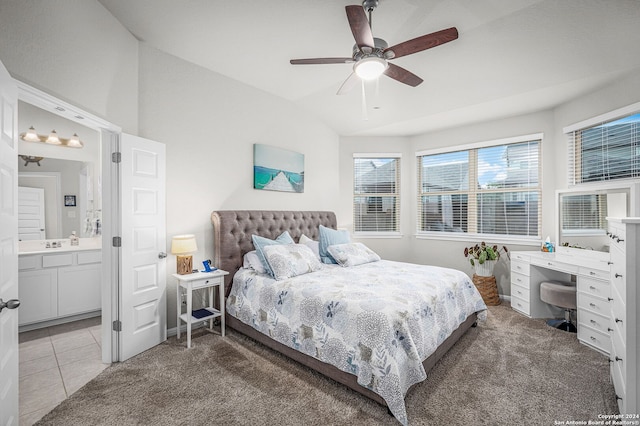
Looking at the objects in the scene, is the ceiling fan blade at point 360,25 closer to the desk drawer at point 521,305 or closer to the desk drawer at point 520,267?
the desk drawer at point 520,267

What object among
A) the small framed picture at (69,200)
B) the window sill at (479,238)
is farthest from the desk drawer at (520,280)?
the small framed picture at (69,200)

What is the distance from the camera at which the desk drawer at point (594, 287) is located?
Result: 106 inches

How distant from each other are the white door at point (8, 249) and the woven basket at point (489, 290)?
4.83m

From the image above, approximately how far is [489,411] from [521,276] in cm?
246

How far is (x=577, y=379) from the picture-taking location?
227 centimetres

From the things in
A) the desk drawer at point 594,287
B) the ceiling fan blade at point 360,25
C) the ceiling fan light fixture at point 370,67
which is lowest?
the desk drawer at point 594,287

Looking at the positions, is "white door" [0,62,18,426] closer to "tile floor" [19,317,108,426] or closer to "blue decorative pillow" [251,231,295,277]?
"tile floor" [19,317,108,426]

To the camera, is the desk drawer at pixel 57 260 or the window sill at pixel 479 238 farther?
the window sill at pixel 479 238

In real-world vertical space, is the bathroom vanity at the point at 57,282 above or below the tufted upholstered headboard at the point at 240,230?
below

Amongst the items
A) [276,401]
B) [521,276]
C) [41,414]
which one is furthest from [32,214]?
[521,276]

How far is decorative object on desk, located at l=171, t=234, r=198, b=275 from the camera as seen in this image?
2896mm

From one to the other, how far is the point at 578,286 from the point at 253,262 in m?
3.45

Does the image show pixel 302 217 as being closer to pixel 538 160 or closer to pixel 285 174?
pixel 285 174

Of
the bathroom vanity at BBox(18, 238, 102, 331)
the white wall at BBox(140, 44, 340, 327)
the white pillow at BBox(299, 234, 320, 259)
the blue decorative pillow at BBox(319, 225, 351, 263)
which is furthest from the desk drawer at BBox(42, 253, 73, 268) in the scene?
the blue decorative pillow at BBox(319, 225, 351, 263)
